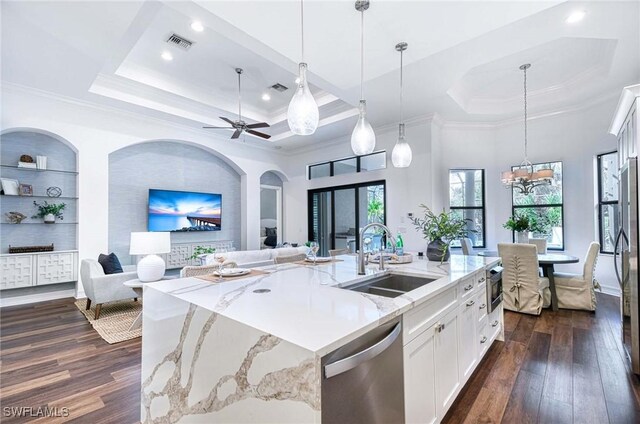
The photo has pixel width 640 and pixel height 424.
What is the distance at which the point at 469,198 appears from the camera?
6172mm

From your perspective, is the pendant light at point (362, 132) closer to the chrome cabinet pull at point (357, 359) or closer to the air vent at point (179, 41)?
the chrome cabinet pull at point (357, 359)

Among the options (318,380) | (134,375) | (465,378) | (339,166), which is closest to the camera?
(318,380)

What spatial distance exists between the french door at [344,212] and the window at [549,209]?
282cm

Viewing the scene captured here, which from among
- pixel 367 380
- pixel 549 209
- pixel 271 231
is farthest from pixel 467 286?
pixel 271 231

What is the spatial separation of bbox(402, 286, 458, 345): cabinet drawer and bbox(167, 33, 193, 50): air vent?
161 inches

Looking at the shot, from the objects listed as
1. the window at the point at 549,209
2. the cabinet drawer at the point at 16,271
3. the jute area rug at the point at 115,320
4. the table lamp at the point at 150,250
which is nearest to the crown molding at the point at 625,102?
the window at the point at 549,209

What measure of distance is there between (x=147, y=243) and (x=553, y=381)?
411cm

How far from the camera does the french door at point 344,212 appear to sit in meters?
6.39

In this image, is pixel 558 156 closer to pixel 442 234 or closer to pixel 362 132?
pixel 442 234

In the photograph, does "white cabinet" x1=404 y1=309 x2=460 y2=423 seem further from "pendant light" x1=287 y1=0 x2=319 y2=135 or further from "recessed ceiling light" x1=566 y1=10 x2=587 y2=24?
"recessed ceiling light" x1=566 y1=10 x2=587 y2=24

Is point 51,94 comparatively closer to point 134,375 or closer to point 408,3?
point 134,375

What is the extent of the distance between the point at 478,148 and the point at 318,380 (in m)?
6.44

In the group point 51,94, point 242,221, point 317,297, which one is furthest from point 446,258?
point 51,94

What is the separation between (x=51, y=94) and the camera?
4527 millimetres
